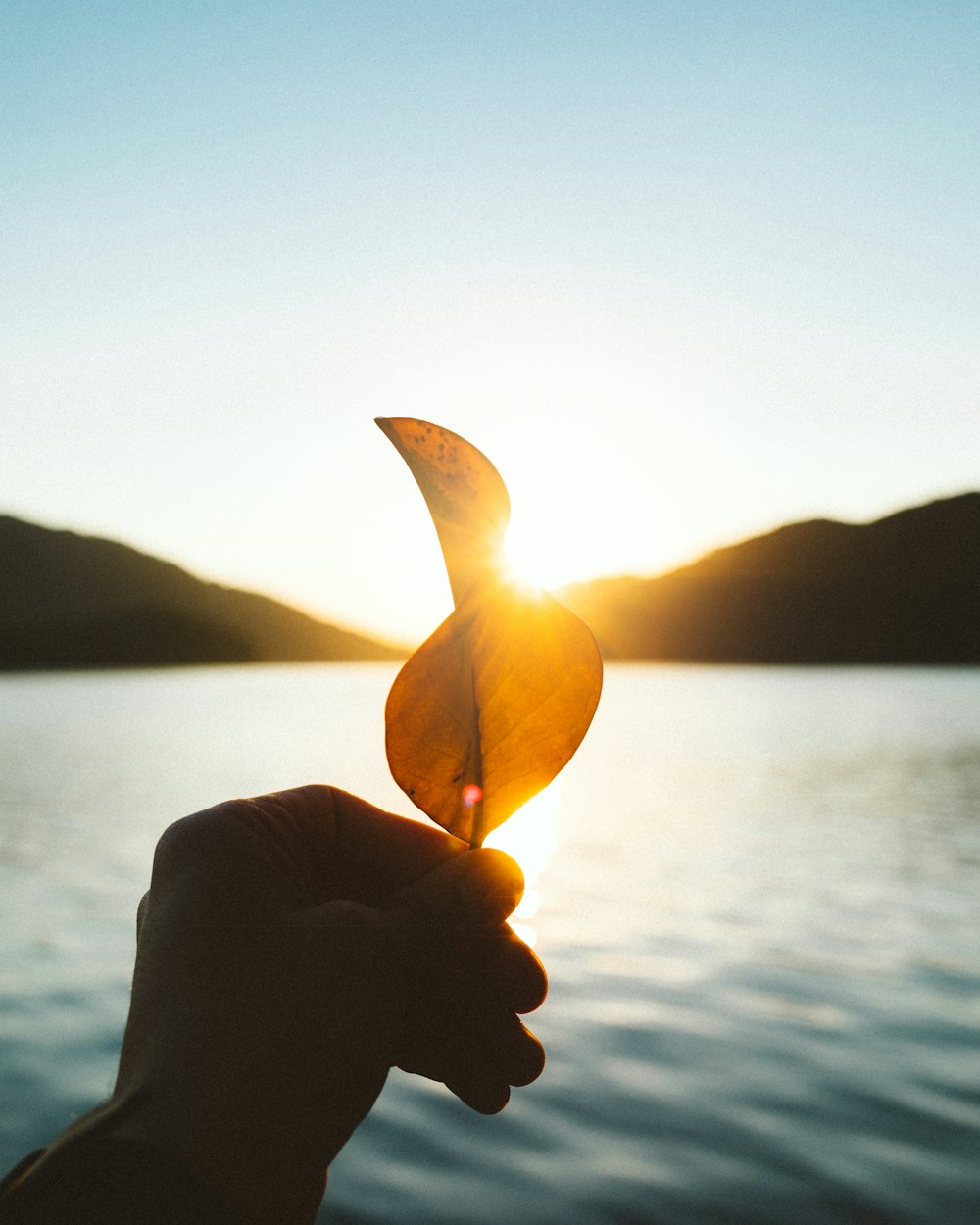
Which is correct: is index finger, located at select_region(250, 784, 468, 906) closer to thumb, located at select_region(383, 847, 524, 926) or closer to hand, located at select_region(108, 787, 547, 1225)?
hand, located at select_region(108, 787, 547, 1225)

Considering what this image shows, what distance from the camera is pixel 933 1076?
10484mm

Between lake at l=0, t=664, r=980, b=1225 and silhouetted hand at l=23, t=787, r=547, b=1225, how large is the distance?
710 cm

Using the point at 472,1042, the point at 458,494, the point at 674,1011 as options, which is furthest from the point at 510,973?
the point at 674,1011

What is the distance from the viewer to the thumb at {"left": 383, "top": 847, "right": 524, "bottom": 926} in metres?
1.88

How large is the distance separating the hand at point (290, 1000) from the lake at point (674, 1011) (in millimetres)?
7105

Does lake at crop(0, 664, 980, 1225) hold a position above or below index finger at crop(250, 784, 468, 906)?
below

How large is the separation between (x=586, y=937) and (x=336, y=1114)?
15295 mm

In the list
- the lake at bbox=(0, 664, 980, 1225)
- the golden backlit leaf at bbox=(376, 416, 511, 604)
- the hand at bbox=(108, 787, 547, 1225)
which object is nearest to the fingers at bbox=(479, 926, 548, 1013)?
the hand at bbox=(108, 787, 547, 1225)

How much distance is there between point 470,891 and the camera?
1916mm

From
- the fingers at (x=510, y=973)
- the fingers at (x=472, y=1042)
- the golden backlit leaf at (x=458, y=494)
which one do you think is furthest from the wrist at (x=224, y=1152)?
the golden backlit leaf at (x=458, y=494)

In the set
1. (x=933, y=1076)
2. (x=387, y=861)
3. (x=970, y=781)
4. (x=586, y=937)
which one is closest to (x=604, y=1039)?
(x=933, y=1076)

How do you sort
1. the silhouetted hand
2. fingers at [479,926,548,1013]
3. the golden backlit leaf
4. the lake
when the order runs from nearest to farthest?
the golden backlit leaf
the silhouetted hand
fingers at [479,926,548,1013]
the lake

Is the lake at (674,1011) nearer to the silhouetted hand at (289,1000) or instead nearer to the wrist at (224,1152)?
the silhouetted hand at (289,1000)

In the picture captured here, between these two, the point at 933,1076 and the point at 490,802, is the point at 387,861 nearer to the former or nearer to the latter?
the point at 490,802
